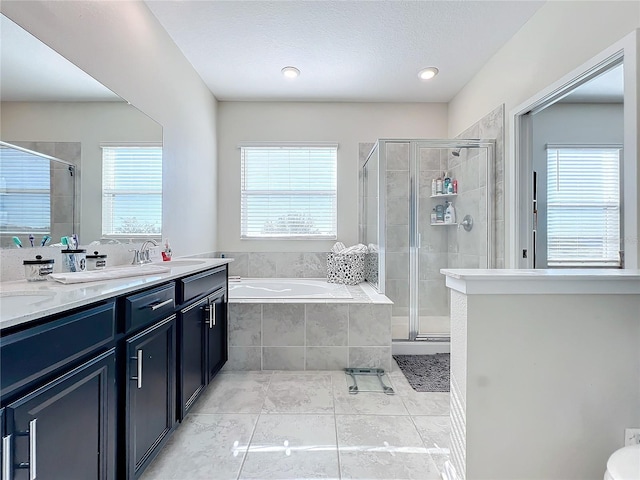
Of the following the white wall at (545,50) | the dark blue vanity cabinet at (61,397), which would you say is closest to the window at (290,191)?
the white wall at (545,50)

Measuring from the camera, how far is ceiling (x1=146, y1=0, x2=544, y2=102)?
2.10 m

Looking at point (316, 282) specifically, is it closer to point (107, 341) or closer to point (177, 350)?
point (177, 350)

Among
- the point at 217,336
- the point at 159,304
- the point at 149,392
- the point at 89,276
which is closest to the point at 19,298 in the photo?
the point at 89,276

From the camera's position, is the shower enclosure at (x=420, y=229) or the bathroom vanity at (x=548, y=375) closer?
the bathroom vanity at (x=548, y=375)

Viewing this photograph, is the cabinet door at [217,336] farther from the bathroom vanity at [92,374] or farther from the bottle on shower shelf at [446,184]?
the bottle on shower shelf at [446,184]

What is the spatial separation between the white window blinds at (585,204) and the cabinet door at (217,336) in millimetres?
3082

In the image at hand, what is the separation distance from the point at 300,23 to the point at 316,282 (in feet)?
7.77

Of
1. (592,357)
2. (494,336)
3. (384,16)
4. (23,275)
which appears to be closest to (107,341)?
(23,275)

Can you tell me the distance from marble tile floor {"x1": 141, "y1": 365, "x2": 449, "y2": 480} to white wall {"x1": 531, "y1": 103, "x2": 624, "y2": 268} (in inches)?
84.6

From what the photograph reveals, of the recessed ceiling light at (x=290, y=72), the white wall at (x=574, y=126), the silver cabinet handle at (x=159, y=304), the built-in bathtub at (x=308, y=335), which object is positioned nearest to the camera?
the silver cabinet handle at (x=159, y=304)

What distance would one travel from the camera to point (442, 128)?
360cm

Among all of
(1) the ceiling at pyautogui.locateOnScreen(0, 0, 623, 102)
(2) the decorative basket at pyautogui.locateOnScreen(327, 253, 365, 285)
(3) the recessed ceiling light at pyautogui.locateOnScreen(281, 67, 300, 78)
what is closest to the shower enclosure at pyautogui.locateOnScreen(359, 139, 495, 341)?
(2) the decorative basket at pyautogui.locateOnScreen(327, 253, 365, 285)

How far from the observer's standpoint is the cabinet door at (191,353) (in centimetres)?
160

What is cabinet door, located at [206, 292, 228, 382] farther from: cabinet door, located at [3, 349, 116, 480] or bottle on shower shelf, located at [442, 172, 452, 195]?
bottle on shower shelf, located at [442, 172, 452, 195]
